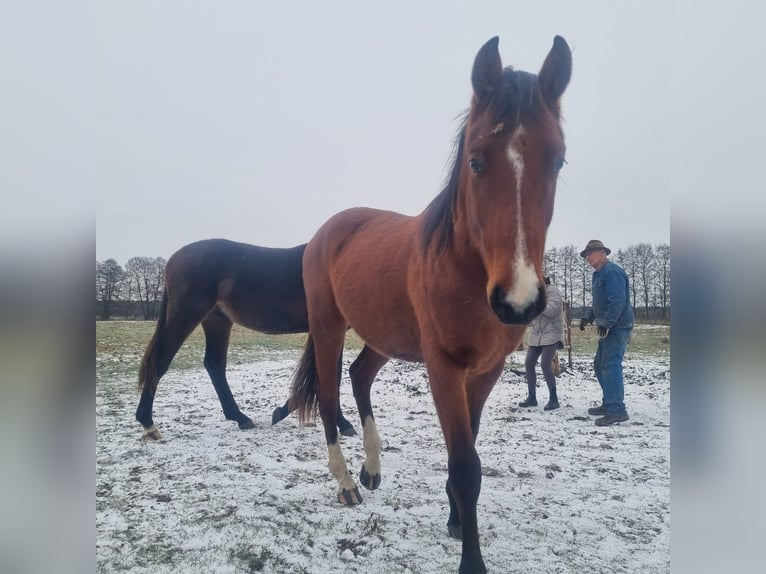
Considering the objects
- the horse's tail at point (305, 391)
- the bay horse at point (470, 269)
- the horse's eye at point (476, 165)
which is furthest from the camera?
the horse's tail at point (305, 391)

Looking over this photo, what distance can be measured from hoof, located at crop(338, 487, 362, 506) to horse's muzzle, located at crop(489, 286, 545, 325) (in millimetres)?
1798

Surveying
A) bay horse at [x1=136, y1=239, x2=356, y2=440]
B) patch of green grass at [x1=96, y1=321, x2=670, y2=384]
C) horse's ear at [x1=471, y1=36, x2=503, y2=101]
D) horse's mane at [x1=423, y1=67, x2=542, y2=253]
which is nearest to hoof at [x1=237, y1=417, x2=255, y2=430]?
bay horse at [x1=136, y1=239, x2=356, y2=440]

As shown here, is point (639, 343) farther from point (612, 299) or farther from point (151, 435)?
point (151, 435)

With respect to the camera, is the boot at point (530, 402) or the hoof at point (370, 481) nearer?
the hoof at point (370, 481)

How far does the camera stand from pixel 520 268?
1242mm

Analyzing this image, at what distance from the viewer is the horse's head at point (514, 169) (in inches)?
49.1

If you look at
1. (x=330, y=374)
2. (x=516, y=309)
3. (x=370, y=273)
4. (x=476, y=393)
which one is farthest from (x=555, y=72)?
(x=330, y=374)

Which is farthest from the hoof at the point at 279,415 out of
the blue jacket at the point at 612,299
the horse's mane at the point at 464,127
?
the blue jacket at the point at 612,299

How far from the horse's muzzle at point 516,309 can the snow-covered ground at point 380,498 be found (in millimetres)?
1312

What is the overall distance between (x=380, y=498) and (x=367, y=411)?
24.8 inches

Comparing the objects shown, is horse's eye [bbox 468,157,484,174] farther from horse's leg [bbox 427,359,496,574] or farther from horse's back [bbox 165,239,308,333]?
horse's back [bbox 165,239,308,333]

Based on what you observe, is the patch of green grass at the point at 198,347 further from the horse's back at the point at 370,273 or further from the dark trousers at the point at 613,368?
the horse's back at the point at 370,273

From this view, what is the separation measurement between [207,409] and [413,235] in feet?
12.4
